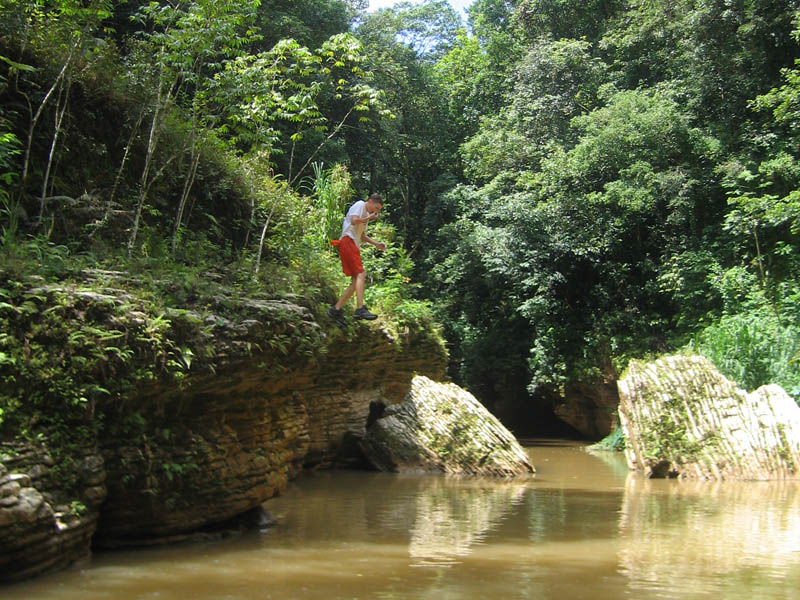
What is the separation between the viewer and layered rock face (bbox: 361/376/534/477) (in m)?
13.1

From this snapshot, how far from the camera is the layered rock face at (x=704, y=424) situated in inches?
489

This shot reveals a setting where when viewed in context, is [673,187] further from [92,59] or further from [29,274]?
[29,274]

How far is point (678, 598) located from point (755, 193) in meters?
15.2

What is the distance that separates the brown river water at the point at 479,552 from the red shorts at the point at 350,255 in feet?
8.63

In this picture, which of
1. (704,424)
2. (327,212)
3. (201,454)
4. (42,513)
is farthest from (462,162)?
(42,513)

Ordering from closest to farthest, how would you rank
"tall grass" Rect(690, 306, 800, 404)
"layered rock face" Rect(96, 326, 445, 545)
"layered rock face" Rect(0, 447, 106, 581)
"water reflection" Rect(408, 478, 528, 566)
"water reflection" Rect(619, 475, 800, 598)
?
"layered rock face" Rect(0, 447, 106, 581), "water reflection" Rect(619, 475, 800, 598), "layered rock face" Rect(96, 326, 445, 545), "water reflection" Rect(408, 478, 528, 566), "tall grass" Rect(690, 306, 800, 404)

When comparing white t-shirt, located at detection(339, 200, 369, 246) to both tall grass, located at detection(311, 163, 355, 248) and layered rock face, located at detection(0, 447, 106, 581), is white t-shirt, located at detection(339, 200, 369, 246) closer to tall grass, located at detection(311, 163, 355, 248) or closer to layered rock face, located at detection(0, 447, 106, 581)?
tall grass, located at detection(311, 163, 355, 248)

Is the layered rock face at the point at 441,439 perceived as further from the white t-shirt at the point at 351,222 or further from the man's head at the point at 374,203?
the man's head at the point at 374,203

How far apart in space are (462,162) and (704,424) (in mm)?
17523

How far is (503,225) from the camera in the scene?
2431 cm

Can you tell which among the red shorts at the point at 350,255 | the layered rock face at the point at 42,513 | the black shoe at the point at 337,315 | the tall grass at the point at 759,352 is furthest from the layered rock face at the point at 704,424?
the layered rock face at the point at 42,513

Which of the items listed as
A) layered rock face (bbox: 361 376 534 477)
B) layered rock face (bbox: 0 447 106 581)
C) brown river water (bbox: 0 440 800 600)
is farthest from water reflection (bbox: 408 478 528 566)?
layered rock face (bbox: 0 447 106 581)

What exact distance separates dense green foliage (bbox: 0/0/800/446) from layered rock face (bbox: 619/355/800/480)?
6.87 feet

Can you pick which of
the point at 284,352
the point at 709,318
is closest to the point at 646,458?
the point at 709,318
